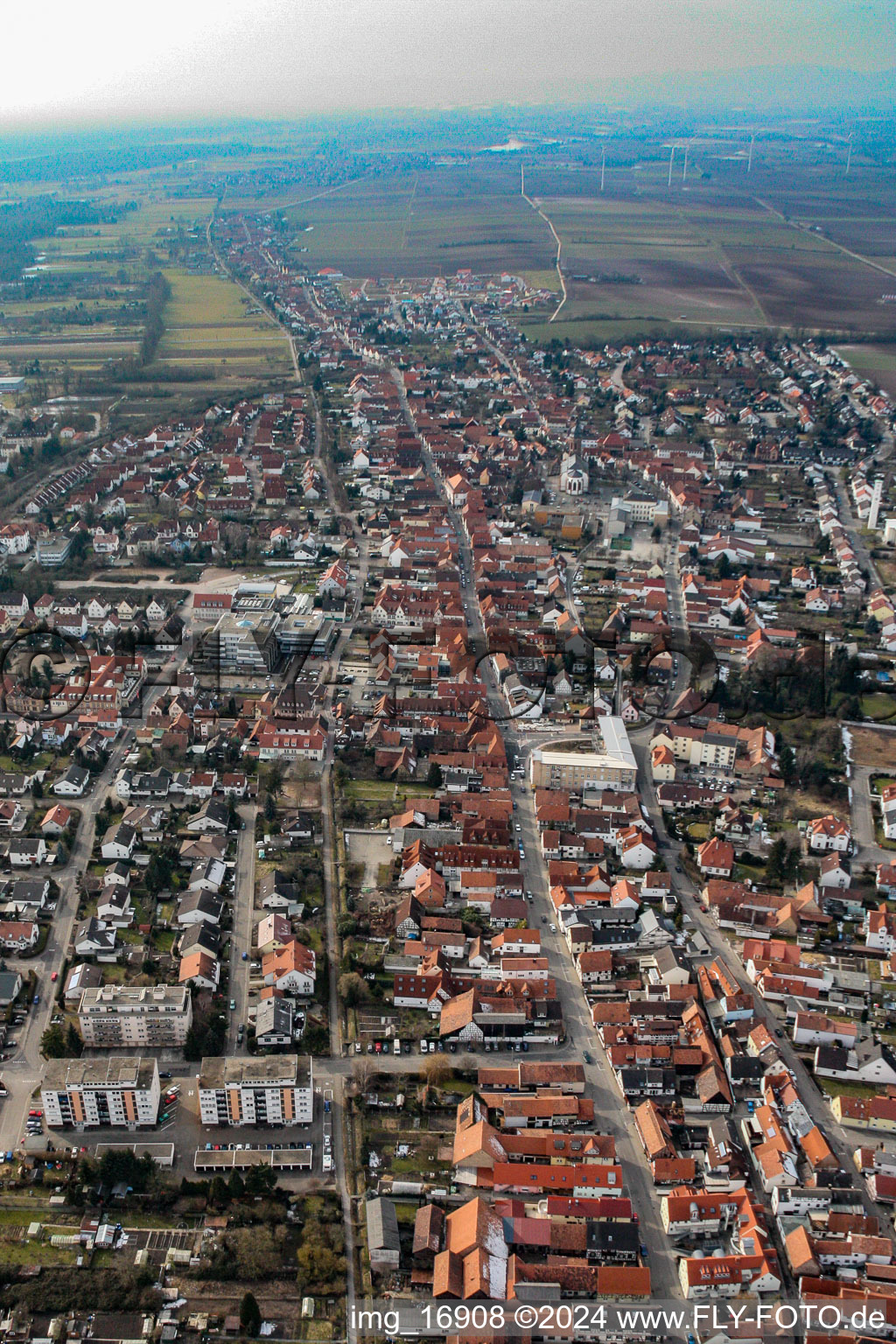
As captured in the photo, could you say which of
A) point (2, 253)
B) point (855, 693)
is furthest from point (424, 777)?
point (2, 253)

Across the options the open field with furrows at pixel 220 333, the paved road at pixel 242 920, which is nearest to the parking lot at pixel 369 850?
the paved road at pixel 242 920

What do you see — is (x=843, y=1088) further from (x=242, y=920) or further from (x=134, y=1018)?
(x=134, y=1018)

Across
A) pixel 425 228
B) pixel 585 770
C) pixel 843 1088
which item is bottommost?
pixel 843 1088

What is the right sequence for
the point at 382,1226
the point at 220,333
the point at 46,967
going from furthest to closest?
the point at 220,333
the point at 46,967
the point at 382,1226

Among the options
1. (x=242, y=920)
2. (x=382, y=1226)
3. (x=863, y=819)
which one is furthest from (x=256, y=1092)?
(x=863, y=819)

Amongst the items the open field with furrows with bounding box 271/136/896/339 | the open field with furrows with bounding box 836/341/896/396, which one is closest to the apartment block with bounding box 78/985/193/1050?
the open field with furrows with bounding box 836/341/896/396

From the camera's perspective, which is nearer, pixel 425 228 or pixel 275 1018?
pixel 275 1018
